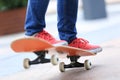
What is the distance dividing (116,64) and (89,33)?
2.43 metres

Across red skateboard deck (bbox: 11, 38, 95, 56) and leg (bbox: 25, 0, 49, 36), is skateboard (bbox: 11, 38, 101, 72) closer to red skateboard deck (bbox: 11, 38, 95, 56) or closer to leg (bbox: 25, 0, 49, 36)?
red skateboard deck (bbox: 11, 38, 95, 56)

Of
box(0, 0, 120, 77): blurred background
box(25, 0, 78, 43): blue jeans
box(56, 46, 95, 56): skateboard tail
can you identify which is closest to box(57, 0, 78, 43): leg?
box(25, 0, 78, 43): blue jeans

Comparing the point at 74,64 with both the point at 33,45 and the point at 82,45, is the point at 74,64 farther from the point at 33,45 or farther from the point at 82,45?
the point at 33,45

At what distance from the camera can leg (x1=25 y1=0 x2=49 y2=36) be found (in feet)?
8.46

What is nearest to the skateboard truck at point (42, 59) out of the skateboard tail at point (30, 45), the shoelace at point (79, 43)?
the skateboard tail at point (30, 45)

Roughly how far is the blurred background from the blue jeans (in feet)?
1.76

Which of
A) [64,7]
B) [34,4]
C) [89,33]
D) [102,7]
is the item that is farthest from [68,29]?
[102,7]

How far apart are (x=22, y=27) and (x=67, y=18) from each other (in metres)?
3.97

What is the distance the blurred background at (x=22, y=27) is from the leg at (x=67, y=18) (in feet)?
1.83

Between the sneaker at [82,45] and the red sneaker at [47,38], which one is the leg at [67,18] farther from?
the red sneaker at [47,38]

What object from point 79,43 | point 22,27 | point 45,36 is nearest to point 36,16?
point 45,36

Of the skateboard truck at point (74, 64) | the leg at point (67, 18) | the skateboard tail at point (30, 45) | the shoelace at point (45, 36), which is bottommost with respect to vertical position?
the skateboard truck at point (74, 64)

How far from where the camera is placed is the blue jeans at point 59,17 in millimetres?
2592

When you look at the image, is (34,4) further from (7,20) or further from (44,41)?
(7,20)
